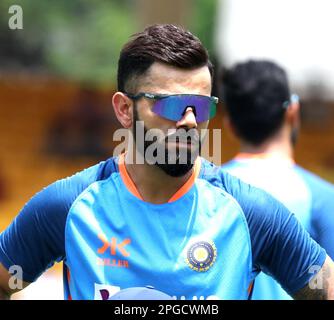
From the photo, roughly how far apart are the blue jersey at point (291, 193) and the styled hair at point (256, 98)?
193mm

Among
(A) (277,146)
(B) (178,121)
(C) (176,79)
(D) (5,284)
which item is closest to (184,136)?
(B) (178,121)

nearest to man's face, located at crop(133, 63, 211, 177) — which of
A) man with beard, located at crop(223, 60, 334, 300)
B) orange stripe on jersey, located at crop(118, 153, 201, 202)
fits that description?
orange stripe on jersey, located at crop(118, 153, 201, 202)

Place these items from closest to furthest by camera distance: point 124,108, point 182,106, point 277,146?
point 182,106, point 124,108, point 277,146

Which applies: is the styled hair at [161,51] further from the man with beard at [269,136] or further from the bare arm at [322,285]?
the man with beard at [269,136]

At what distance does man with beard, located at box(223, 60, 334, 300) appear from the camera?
4.49m

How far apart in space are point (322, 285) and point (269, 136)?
1881 mm

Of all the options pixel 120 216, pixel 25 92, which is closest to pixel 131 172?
pixel 120 216

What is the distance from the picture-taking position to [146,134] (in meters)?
3.31

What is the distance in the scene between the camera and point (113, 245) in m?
3.30

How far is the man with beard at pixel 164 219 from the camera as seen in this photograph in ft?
10.6

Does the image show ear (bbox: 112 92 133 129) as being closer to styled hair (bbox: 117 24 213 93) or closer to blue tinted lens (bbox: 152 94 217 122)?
styled hair (bbox: 117 24 213 93)

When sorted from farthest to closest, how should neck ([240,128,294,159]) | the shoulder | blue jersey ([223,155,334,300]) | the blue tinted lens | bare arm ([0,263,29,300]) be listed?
neck ([240,128,294,159]), the shoulder, blue jersey ([223,155,334,300]), bare arm ([0,263,29,300]), the blue tinted lens

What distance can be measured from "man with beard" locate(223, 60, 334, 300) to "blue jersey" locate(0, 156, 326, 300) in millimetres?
1134

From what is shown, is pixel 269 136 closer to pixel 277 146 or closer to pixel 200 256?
pixel 277 146
